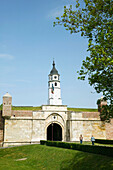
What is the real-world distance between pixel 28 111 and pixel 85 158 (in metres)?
17.6

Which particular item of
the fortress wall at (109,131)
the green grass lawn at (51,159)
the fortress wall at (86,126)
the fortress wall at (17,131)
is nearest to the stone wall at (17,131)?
the fortress wall at (17,131)

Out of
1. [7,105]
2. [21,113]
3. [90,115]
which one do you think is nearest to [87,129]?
[90,115]

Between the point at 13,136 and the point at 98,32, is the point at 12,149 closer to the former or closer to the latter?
the point at 13,136

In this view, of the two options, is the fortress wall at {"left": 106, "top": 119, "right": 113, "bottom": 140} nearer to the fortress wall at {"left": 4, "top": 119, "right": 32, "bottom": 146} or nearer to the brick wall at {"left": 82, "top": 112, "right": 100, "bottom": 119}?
the brick wall at {"left": 82, "top": 112, "right": 100, "bottom": 119}

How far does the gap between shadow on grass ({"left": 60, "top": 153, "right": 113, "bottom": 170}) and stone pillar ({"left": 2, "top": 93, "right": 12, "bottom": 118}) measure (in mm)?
15825

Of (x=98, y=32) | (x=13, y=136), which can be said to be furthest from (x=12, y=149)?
(x=98, y=32)

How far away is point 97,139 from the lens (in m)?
33.7

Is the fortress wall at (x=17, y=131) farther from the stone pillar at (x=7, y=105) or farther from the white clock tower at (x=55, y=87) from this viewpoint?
the white clock tower at (x=55, y=87)

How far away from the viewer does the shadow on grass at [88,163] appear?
16.1m

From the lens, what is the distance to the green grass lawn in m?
17.4

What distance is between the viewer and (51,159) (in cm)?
2233

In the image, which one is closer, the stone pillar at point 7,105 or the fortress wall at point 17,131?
the fortress wall at point 17,131

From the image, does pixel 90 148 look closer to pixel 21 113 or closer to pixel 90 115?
pixel 90 115

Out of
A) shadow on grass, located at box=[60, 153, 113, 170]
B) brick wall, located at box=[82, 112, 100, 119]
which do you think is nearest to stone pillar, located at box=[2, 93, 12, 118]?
brick wall, located at box=[82, 112, 100, 119]
